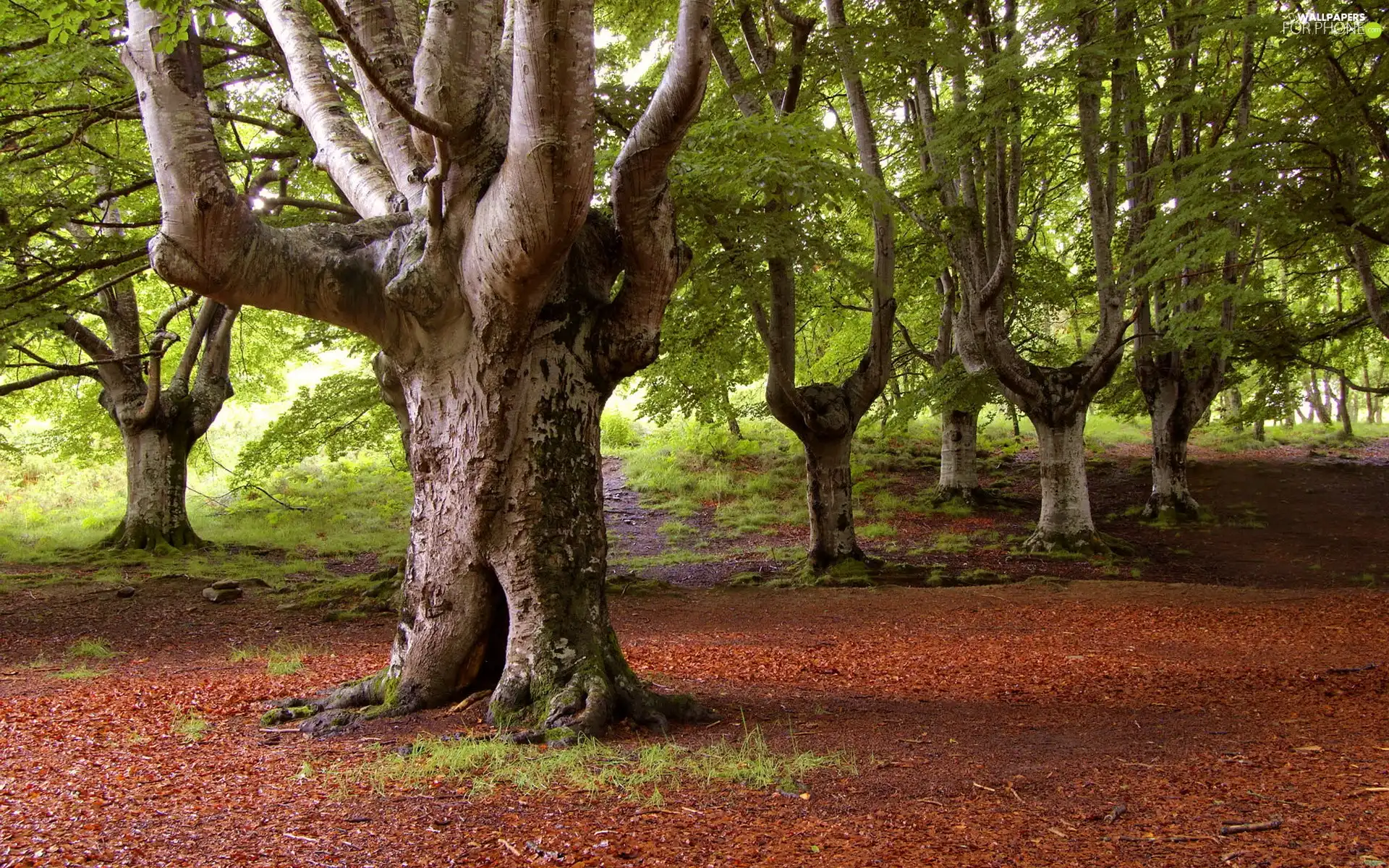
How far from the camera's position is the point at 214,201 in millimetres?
3939

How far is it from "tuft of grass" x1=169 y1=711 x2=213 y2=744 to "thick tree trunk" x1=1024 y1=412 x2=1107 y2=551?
11476 millimetres

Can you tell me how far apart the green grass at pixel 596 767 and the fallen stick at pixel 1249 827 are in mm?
1288

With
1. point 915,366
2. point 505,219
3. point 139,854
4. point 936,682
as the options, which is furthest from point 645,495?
point 139,854

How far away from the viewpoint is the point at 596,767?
3.54 meters

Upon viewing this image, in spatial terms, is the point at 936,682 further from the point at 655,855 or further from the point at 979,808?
the point at 655,855

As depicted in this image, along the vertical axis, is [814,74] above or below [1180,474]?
above

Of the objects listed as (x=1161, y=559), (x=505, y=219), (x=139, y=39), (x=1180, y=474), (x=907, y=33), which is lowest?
(x=1161, y=559)

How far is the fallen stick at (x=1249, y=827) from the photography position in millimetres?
2660

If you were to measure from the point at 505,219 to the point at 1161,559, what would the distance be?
1277 cm

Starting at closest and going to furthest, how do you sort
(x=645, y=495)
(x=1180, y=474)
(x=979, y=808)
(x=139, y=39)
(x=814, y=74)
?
(x=979, y=808) → (x=139, y=39) → (x=814, y=74) → (x=1180, y=474) → (x=645, y=495)

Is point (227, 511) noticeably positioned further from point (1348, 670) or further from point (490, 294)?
point (1348, 670)

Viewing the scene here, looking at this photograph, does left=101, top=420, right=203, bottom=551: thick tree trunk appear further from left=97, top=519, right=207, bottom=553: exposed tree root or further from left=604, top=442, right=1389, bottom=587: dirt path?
left=604, top=442, right=1389, bottom=587: dirt path

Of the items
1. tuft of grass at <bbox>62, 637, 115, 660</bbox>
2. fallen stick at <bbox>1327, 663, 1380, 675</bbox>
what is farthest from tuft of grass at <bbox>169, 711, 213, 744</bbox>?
fallen stick at <bbox>1327, 663, 1380, 675</bbox>

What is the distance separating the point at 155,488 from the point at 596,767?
525 inches
